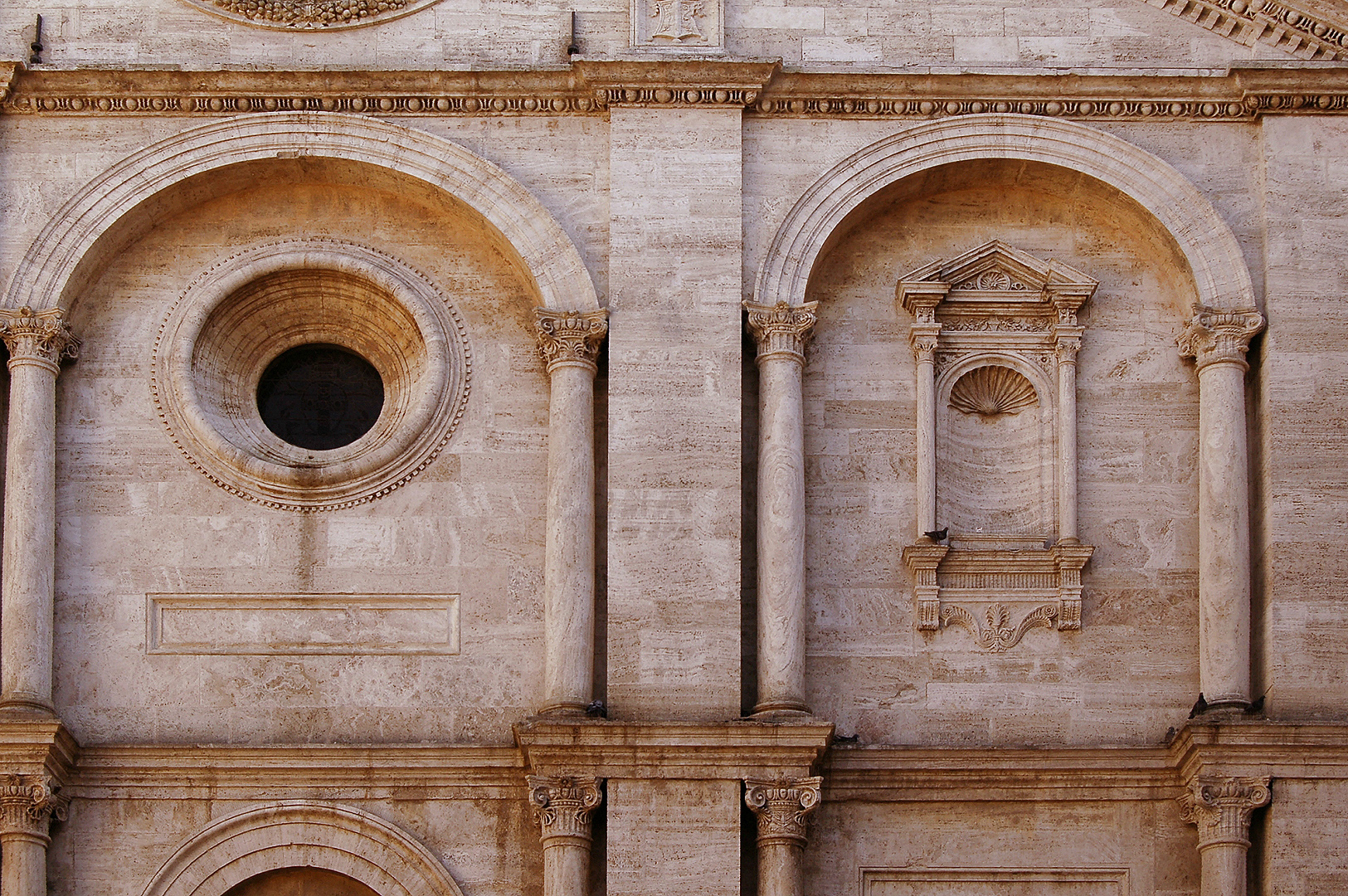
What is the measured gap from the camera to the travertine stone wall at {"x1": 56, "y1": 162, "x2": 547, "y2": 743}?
23891mm

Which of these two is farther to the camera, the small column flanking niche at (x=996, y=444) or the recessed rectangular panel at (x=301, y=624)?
the small column flanking niche at (x=996, y=444)

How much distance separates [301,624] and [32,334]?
330 centimetres

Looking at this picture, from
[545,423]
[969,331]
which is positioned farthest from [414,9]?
[969,331]

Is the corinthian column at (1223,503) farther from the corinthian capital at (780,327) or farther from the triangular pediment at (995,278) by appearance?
the corinthian capital at (780,327)

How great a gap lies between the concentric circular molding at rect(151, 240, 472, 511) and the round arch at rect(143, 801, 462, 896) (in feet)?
8.62

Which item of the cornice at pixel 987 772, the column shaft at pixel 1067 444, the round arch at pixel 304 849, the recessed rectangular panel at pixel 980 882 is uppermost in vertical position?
the column shaft at pixel 1067 444

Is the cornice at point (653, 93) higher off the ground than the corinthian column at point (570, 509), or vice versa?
the cornice at point (653, 93)

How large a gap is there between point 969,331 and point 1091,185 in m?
1.63

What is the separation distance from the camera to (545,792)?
2289cm

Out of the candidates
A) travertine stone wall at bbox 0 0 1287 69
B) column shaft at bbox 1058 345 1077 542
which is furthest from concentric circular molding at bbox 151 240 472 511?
column shaft at bbox 1058 345 1077 542

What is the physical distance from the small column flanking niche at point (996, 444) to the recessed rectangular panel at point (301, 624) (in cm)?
401

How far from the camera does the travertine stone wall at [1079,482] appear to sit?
2397 centimetres

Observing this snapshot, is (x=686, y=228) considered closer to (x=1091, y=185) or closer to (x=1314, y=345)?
(x=1091, y=185)

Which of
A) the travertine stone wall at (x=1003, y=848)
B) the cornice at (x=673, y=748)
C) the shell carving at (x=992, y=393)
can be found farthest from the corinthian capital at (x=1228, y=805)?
the shell carving at (x=992, y=393)
